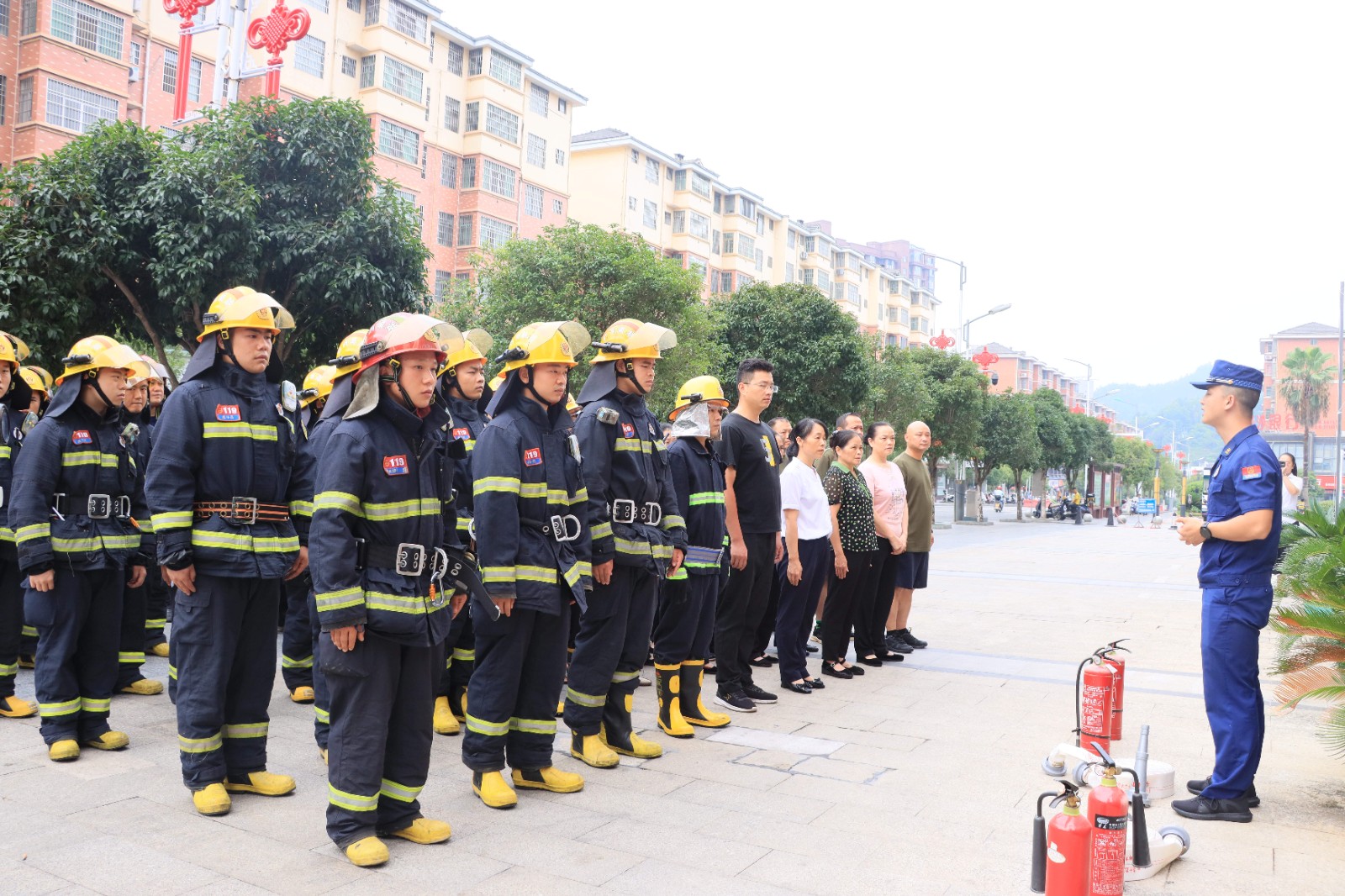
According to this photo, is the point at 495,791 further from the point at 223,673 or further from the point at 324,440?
the point at 324,440

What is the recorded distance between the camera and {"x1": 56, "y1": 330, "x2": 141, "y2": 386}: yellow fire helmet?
18.9 ft

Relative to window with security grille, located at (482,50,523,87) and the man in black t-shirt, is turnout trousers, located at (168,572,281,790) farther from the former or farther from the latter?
window with security grille, located at (482,50,523,87)

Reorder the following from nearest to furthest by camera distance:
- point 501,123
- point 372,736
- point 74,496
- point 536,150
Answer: point 372,736, point 74,496, point 501,123, point 536,150

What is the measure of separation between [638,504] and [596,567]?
1.72ft

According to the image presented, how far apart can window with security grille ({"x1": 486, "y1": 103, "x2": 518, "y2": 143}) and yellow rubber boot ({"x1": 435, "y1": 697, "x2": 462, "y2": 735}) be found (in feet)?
133

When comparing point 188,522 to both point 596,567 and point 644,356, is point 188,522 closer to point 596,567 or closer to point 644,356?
point 596,567

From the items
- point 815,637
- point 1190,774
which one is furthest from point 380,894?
point 815,637

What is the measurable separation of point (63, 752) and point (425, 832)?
7.57 ft

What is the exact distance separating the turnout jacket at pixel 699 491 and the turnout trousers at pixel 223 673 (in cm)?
250

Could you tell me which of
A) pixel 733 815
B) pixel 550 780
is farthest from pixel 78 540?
pixel 733 815

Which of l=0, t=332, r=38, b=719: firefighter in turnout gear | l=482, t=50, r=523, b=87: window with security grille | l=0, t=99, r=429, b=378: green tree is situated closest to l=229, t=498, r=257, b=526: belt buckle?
l=0, t=332, r=38, b=719: firefighter in turnout gear

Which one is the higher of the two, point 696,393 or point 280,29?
point 280,29

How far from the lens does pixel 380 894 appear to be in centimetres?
372

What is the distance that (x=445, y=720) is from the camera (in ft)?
20.3
